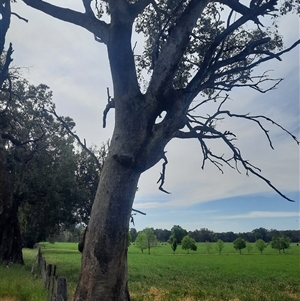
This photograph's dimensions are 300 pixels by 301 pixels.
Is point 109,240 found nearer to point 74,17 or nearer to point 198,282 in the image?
point 74,17

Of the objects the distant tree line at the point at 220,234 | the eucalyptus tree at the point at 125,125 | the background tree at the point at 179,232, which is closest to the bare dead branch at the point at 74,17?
the eucalyptus tree at the point at 125,125

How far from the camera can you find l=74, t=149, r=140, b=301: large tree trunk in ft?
15.6

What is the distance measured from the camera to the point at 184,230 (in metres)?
135

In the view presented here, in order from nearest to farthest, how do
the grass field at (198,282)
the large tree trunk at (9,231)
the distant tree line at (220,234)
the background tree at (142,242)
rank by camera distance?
1. the grass field at (198,282)
2. the large tree trunk at (9,231)
3. the background tree at (142,242)
4. the distant tree line at (220,234)

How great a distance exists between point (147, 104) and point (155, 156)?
0.82 meters

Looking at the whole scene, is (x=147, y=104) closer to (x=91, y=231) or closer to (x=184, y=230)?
(x=91, y=231)

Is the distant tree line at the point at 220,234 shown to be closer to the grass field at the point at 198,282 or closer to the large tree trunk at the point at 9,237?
the grass field at the point at 198,282

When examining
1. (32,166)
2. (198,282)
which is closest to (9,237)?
(32,166)

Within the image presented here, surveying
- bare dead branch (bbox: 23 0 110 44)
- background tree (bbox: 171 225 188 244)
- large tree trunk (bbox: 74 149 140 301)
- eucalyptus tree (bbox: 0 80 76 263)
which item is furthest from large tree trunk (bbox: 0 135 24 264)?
background tree (bbox: 171 225 188 244)

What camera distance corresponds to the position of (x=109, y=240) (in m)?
4.86

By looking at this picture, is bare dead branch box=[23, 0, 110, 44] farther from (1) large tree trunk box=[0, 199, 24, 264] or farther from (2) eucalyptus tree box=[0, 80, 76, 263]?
(1) large tree trunk box=[0, 199, 24, 264]

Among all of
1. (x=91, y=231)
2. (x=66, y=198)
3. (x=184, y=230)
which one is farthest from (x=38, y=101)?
(x=184, y=230)

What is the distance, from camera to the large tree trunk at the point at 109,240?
4750mm

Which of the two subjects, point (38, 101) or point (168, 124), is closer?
point (168, 124)
